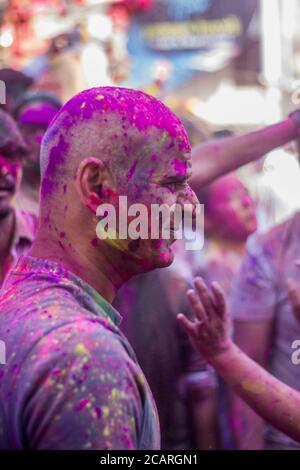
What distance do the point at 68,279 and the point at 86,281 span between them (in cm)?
5

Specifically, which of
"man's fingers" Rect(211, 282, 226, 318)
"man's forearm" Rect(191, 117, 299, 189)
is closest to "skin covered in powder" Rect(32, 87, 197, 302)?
"man's fingers" Rect(211, 282, 226, 318)

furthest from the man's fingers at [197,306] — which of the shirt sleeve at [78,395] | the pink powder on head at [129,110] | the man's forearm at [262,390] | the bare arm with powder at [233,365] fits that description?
the shirt sleeve at [78,395]

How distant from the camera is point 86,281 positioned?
5.03 feet

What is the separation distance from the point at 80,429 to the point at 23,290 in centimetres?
32

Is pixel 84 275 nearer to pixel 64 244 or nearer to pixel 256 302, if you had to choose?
pixel 64 244

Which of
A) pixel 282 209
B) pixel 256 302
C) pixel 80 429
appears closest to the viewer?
pixel 80 429

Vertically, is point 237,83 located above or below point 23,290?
above

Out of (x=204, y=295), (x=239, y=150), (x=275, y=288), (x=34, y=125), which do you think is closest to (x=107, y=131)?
(x=204, y=295)

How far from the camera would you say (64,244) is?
5.07 feet

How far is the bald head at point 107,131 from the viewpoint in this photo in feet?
4.99

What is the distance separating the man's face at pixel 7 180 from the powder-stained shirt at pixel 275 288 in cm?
95

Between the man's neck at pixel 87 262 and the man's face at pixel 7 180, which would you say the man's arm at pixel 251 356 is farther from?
the man's neck at pixel 87 262

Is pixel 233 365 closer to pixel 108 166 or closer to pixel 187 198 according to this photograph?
pixel 187 198

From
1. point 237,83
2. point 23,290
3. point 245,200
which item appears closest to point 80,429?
point 23,290
